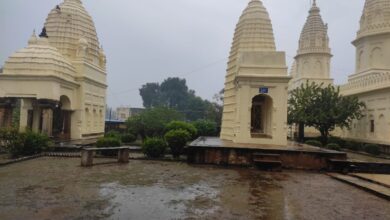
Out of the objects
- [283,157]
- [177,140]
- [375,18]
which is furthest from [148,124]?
[375,18]

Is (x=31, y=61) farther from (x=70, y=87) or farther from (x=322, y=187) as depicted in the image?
(x=322, y=187)

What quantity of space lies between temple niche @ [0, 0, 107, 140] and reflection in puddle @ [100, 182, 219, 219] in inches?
486

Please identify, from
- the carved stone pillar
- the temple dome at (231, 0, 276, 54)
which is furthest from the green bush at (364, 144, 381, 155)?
the carved stone pillar

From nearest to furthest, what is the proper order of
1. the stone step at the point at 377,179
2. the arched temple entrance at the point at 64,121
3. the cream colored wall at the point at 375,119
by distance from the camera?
the stone step at the point at 377,179, the arched temple entrance at the point at 64,121, the cream colored wall at the point at 375,119

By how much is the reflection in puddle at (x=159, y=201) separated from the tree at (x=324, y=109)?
19.9 meters

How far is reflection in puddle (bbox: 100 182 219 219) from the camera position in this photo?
7.02 meters

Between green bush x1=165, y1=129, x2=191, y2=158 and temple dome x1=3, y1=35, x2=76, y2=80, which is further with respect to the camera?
temple dome x1=3, y1=35, x2=76, y2=80

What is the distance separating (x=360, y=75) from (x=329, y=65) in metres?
5.16

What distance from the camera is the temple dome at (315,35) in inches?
1420

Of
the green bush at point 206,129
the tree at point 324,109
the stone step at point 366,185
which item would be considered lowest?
the stone step at point 366,185

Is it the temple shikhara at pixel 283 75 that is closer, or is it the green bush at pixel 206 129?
the temple shikhara at pixel 283 75

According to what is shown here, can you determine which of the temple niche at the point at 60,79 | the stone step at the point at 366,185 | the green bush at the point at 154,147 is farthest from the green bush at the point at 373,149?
the temple niche at the point at 60,79

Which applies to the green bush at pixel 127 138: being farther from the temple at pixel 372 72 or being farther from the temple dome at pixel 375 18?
the temple dome at pixel 375 18

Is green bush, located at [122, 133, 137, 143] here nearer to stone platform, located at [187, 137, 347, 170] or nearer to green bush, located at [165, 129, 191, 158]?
green bush, located at [165, 129, 191, 158]
